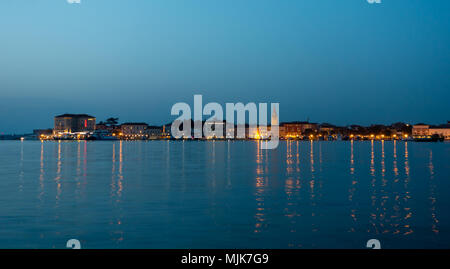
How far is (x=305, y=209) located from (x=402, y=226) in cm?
367

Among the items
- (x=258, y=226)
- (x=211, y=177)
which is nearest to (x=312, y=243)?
(x=258, y=226)

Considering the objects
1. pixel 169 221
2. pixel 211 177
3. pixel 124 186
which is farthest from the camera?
pixel 211 177

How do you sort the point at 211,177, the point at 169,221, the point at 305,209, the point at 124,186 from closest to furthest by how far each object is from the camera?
the point at 169,221
the point at 305,209
the point at 124,186
the point at 211,177

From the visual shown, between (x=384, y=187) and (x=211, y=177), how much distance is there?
1021 cm

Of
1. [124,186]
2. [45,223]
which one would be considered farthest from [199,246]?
[124,186]

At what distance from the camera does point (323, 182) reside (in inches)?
968

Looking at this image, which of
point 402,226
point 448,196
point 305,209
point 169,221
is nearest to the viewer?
point 402,226

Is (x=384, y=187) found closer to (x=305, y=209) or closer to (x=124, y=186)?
(x=305, y=209)

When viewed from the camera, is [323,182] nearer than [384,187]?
No

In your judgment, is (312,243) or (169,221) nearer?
(312,243)

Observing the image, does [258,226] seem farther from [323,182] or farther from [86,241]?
[323,182]
